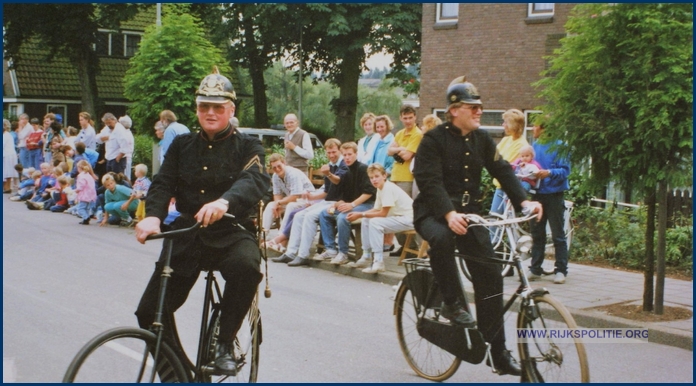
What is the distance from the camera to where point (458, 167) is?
597 centimetres

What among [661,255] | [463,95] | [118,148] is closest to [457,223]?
[463,95]

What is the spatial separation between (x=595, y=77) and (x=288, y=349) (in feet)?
11.3

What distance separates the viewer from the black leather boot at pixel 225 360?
197 inches

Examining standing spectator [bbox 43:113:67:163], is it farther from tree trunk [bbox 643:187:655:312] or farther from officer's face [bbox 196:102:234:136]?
officer's face [bbox 196:102:234:136]

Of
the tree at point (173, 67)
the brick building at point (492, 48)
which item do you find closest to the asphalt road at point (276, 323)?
the tree at point (173, 67)

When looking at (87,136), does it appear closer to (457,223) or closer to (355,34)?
(457,223)

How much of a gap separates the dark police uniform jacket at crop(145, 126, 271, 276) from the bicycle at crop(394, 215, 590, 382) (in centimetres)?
140

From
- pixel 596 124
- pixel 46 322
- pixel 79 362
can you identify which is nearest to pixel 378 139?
pixel 596 124

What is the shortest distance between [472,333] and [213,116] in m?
2.06

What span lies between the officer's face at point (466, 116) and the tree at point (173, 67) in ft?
42.1

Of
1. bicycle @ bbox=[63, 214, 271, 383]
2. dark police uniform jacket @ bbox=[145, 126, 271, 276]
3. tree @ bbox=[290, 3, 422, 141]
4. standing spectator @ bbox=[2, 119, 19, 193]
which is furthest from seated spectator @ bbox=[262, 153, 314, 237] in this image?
tree @ bbox=[290, 3, 422, 141]

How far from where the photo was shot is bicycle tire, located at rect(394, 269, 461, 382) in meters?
6.26

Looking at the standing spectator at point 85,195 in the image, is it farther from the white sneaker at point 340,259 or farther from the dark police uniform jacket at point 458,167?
the dark police uniform jacket at point 458,167

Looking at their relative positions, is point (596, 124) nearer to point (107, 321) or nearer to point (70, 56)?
point (107, 321)
